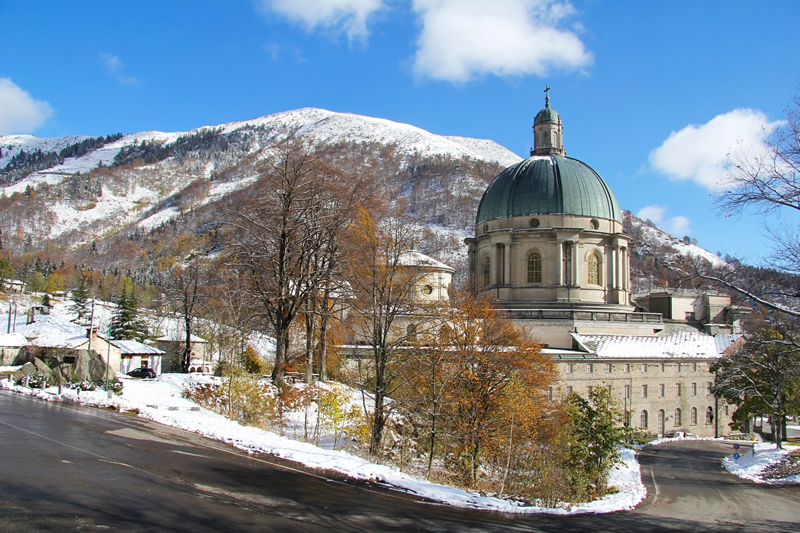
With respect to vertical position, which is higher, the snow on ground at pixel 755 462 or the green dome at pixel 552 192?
the green dome at pixel 552 192

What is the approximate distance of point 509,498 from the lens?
1331 centimetres

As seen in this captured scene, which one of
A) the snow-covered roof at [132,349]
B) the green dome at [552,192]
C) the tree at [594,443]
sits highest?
the green dome at [552,192]

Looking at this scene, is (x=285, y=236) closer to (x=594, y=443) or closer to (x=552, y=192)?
(x=594, y=443)

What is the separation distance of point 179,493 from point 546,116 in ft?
181

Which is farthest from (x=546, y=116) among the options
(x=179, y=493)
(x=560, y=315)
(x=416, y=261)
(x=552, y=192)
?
(x=179, y=493)

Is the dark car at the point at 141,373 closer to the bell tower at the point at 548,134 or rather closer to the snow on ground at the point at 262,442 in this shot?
the snow on ground at the point at 262,442

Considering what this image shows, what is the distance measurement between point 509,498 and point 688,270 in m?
6.71

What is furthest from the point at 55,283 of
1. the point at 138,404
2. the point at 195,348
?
the point at 138,404

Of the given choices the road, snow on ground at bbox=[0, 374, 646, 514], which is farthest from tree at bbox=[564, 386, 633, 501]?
the road

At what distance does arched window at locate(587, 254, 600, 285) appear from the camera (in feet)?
168

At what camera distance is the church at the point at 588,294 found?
154 ft

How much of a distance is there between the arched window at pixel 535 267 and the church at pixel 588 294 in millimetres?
85

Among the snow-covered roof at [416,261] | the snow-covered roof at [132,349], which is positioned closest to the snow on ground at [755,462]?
the snow-covered roof at [416,261]

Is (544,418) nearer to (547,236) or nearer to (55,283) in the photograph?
(547,236)
